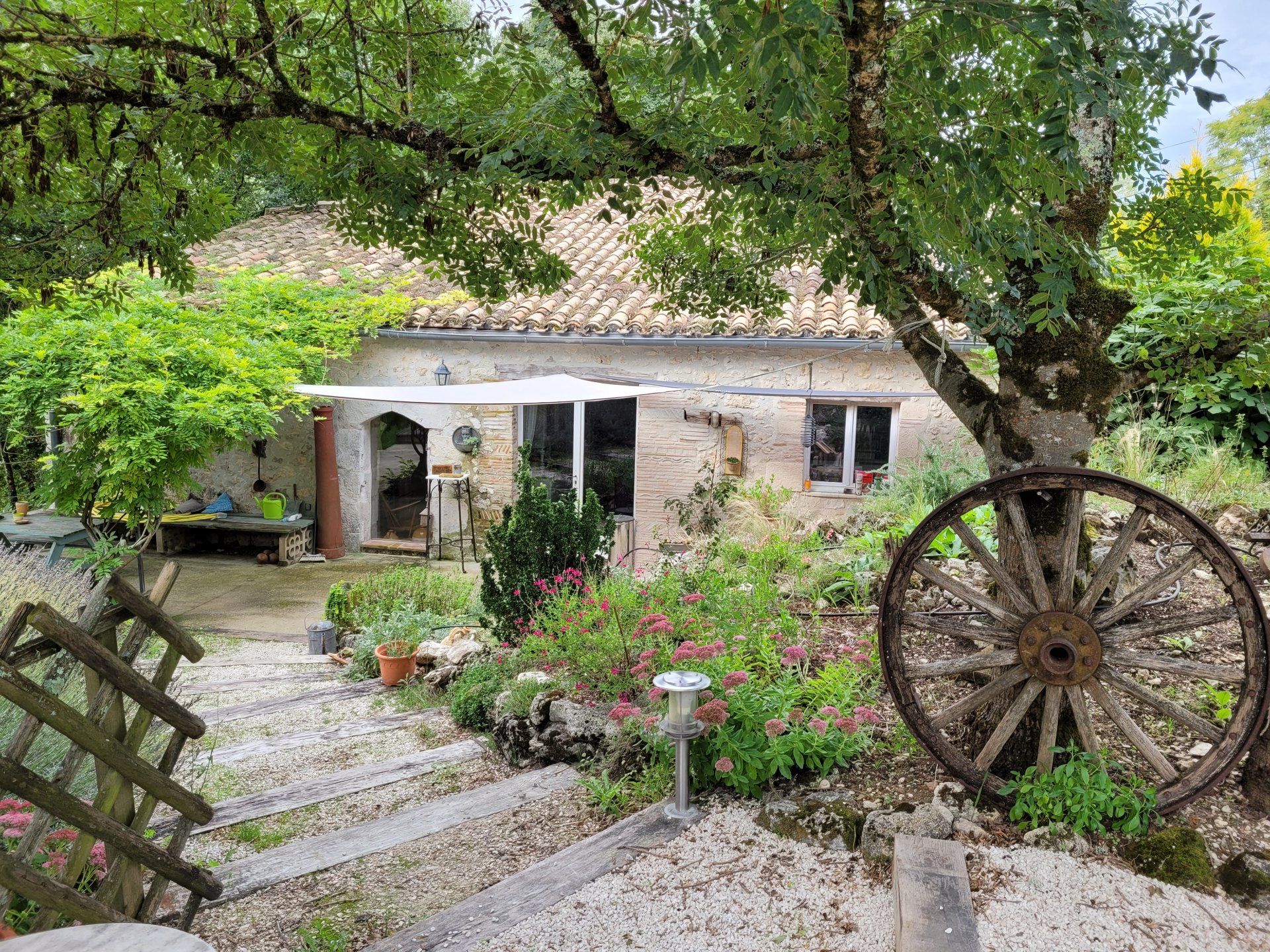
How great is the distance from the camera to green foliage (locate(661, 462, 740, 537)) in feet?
31.2

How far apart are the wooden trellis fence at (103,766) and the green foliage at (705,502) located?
7.08 metres

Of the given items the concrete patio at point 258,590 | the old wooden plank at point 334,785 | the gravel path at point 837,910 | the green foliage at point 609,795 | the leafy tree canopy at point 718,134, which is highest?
the leafy tree canopy at point 718,134

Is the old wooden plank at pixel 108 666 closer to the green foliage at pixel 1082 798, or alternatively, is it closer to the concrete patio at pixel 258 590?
the green foliage at pixel 1082 798

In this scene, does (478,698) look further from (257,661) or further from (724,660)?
(257,661)

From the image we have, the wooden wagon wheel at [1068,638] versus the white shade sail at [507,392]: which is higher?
the white shade sail at [507,392]

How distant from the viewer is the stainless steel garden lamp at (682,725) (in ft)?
10.7

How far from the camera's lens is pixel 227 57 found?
2.92 metres

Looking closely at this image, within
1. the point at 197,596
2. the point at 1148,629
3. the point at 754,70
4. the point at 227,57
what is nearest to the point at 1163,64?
the point at 754,70

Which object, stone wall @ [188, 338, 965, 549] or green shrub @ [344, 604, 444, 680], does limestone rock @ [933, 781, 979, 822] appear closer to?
green shrub @ [344, 604, 444, 680]

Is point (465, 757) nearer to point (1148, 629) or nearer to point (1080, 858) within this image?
point (1080, 858)

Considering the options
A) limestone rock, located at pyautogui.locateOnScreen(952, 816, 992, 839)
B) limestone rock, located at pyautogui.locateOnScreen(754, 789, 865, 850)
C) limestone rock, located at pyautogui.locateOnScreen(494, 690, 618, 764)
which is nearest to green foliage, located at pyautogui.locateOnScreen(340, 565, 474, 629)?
limestone rock, located at pyautogui.locateOnScreen(494, 690, 618, 764)

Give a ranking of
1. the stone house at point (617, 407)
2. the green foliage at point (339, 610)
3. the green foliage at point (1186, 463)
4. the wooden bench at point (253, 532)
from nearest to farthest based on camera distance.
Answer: the green foliage at point (1186, 463), the green foliage at point (339, 610), the stone house at point (617, 407), the wooden bench at point (253, 532)

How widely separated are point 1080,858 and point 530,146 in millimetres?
2931

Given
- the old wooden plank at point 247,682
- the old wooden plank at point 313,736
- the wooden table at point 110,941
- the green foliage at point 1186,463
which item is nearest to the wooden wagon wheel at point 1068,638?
the wooden table at point 110,941
